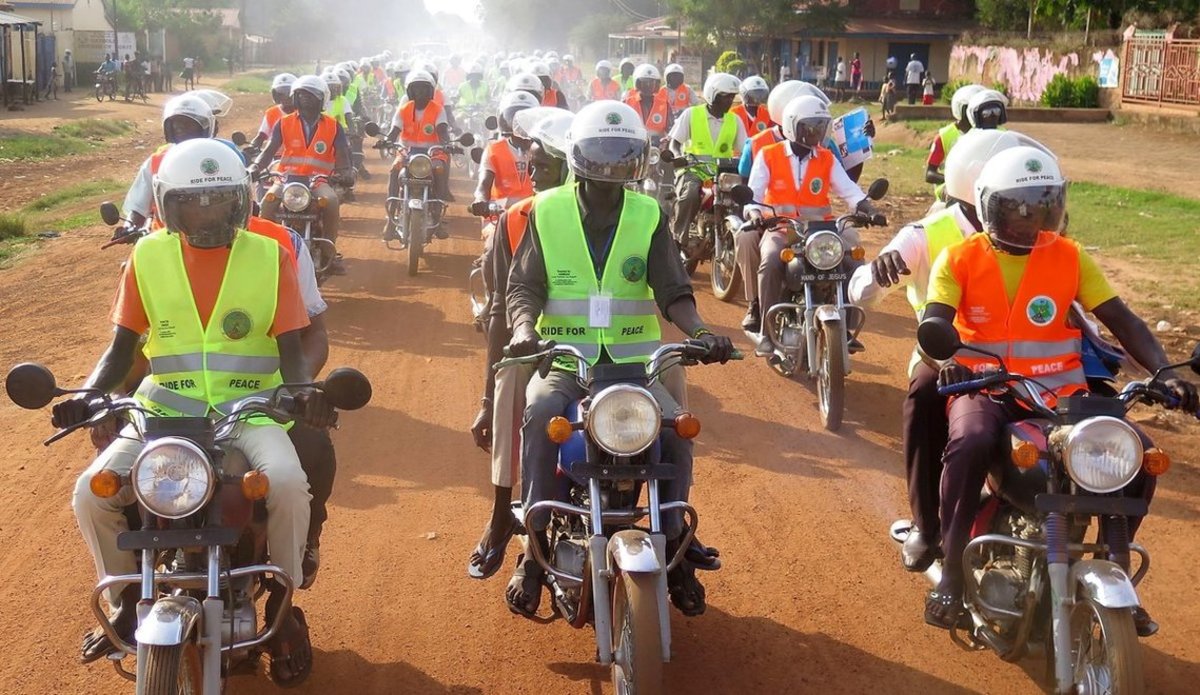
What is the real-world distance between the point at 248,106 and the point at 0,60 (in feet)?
36.4

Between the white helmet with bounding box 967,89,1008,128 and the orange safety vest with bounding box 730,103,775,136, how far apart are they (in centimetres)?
349

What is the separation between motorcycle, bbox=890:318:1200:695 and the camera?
4.20 metres

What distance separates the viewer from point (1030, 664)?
5078 millimetres

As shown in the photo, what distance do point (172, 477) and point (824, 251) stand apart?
223 inches

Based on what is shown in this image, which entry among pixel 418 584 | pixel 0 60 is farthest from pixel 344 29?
pixel 418 584

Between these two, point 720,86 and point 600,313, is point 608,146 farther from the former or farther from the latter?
point 720,86

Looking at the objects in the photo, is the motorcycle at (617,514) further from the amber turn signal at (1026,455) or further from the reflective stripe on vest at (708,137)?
the reflective stripe on vest at (708,137)

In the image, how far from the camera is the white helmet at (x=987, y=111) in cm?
1020

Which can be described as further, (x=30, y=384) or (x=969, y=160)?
(x=969, y=160)

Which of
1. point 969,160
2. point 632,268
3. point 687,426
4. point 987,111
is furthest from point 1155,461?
point 987,111

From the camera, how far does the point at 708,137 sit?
13.6 metres

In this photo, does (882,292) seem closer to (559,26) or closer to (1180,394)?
(1180,394)

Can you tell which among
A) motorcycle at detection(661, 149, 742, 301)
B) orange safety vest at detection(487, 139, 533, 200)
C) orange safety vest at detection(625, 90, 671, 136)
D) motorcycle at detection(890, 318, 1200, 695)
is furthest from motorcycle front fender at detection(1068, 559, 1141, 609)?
orange safety vest at detection(625, 90, 671, 136)

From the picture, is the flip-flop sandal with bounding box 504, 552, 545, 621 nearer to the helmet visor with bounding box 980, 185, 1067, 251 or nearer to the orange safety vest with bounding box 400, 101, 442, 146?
the helmet visor with bounding box 980, 185, 1067, 251
